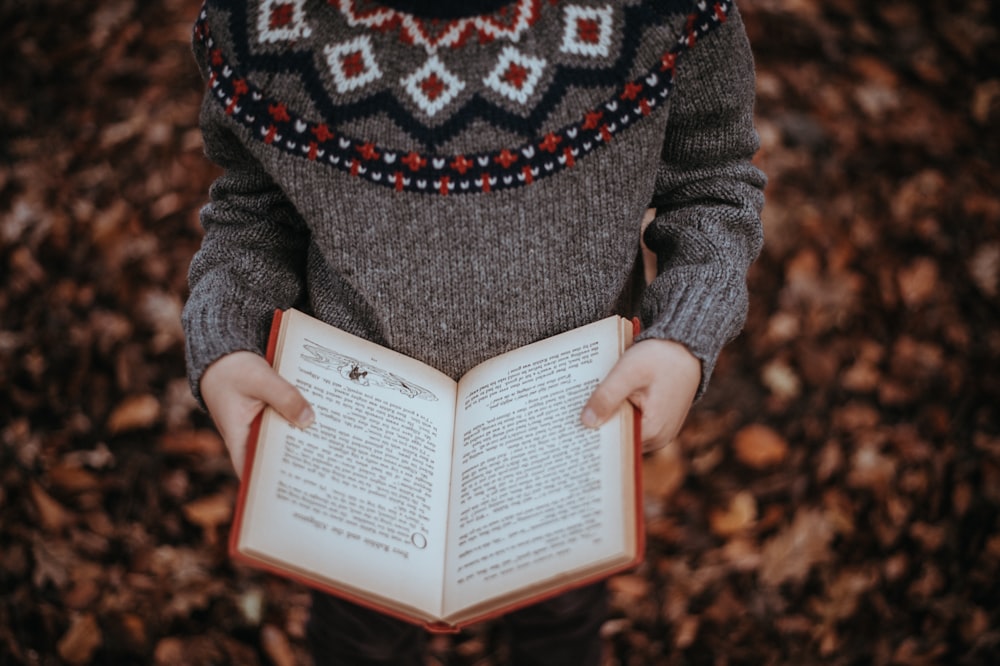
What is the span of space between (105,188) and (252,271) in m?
1.76

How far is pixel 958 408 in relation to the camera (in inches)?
78.7

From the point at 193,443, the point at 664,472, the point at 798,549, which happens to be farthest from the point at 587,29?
the point at 193,443

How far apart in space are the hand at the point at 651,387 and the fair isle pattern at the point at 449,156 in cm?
25

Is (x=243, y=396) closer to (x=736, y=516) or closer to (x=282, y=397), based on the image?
(x=282, y=397)

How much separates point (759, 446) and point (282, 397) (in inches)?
58.5

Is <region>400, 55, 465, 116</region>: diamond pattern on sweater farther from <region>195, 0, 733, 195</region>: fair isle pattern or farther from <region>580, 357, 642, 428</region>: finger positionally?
<region>580, 357, 642, 428</region>: finger

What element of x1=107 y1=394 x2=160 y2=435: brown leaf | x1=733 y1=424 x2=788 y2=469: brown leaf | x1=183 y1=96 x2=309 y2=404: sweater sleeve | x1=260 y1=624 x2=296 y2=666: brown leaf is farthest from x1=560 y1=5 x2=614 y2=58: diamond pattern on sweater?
x1=107 y1=394 x2=160 y2=435: brown leaf

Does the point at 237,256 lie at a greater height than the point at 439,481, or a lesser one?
greater

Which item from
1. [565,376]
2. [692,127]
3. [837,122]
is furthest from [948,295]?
[565,376]

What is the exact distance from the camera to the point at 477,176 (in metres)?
0.91

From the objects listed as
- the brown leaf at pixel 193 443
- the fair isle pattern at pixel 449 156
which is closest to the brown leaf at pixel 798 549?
the fair isle pattern at pixel 449 156

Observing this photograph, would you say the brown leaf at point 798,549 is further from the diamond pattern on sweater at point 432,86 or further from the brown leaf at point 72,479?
the brown leaf at point 72,479

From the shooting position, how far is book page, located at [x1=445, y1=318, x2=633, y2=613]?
792 millimetres

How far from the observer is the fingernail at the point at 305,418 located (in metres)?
0.86
